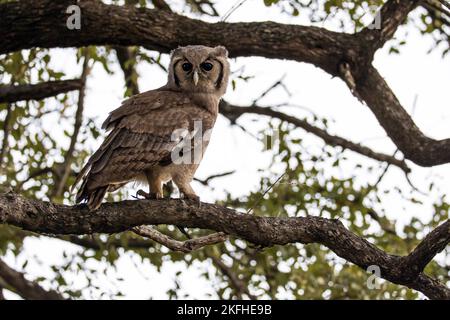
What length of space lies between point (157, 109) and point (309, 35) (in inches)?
76.9

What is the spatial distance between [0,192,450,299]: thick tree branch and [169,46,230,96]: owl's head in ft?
4.62

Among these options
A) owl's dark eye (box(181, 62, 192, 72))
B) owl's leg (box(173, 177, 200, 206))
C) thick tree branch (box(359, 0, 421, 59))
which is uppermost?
thick tree branch (box(359, 0, 421, 59))

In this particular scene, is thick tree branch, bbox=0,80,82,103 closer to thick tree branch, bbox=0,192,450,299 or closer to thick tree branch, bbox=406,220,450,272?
thick tree branch, bbox=0,192,450,299

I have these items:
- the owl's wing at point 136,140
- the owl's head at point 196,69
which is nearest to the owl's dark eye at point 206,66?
the owl's head at point 196,69

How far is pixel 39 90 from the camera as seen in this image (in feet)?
23.2

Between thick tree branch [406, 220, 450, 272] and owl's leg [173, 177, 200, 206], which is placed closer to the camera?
thick tree branch [406, 220, 450, 272]

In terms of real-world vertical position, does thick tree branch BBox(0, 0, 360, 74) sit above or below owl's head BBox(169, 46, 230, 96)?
above

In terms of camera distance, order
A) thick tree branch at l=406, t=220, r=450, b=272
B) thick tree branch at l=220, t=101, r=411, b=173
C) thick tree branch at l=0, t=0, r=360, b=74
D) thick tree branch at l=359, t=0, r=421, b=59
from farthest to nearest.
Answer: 1. thick tree branch at l=220, t=101, r=411, b=173
2. thick tree branch at l=359, t=0, r=421, b=59
3. thick tree branch at l=0, t=0, r=360, b=74
4. thick tree branch at l=406, t=220, r=450, b=272

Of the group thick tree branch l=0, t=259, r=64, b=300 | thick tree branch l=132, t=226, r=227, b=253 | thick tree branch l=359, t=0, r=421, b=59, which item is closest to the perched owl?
thick tree branch l=132, t=226, r=227, b=253

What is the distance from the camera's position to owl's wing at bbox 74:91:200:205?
5531 millimetres

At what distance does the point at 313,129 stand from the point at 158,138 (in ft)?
10.9

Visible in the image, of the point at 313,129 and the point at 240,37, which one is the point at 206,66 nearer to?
the point at 240,37
